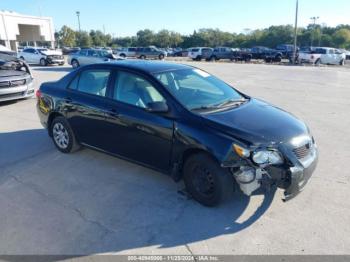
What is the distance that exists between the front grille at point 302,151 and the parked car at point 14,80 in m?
8.19

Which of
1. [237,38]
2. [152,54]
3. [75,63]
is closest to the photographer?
[75,63]

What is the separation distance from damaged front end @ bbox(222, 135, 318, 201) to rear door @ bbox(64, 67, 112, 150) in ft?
6.67

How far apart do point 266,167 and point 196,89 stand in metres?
1.54

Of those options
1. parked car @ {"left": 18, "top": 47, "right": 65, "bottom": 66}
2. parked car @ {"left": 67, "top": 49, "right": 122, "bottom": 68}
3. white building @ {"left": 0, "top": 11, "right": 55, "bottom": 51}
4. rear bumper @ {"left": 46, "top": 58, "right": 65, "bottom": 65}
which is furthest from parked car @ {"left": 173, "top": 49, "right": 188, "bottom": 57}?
parked car @ {"left": 67, "top": 49, "right": 122, "bottom": 68}

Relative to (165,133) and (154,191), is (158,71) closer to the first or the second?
(165,133)

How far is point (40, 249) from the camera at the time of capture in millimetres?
2754

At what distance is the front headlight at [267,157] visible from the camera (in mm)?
3020

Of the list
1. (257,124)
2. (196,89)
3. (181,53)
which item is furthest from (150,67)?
(181,53)

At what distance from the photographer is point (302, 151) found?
3.25 meters

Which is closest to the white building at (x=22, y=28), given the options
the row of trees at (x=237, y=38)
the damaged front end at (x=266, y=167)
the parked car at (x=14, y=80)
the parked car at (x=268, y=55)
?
the parked car at (x=268, y=55)

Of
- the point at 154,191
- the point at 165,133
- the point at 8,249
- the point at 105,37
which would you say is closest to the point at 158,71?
the point at 165,133

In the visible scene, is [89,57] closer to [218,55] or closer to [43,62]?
[43,62]

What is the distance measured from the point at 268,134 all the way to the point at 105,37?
111 m

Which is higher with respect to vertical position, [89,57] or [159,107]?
[89,57]
